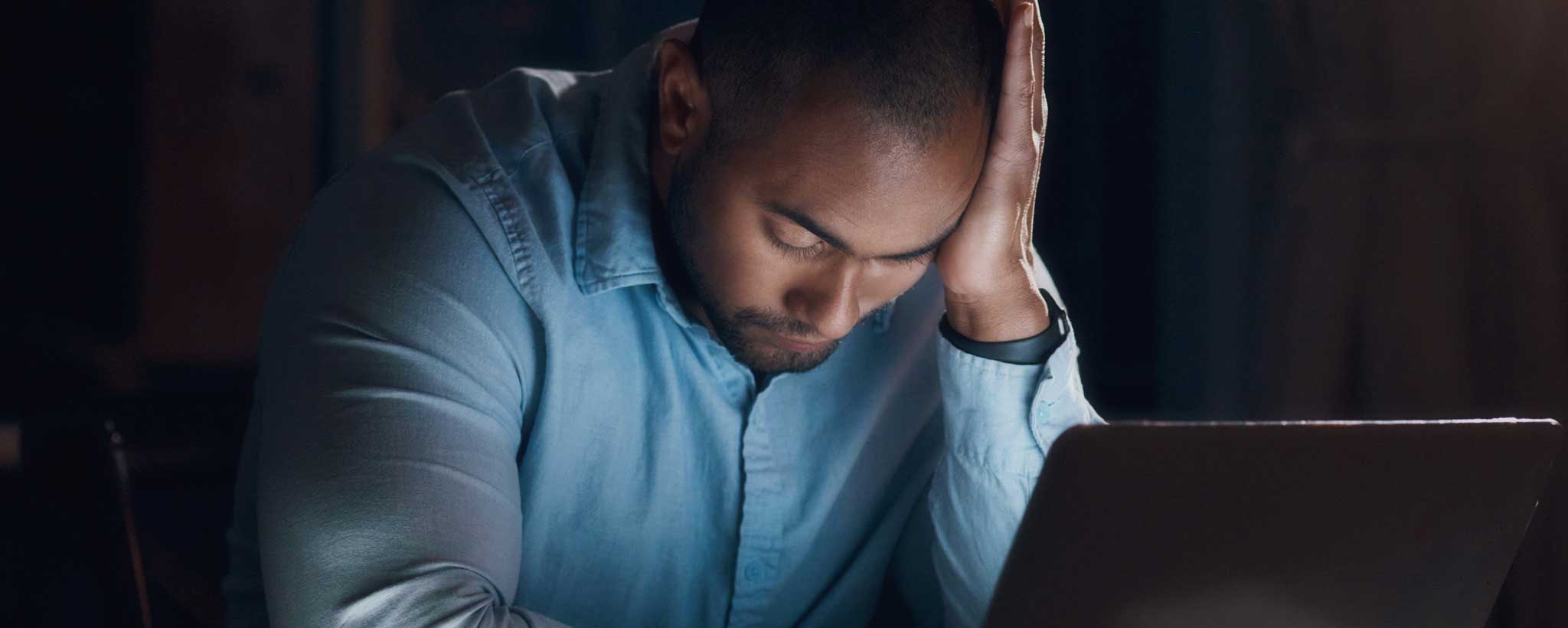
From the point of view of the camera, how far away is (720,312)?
109cm

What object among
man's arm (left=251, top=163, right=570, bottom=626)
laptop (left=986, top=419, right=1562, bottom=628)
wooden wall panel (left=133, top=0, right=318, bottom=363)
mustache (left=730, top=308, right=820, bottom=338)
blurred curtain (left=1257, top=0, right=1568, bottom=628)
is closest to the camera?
laptop (left=986, top=419, right=1562, bottom=628)

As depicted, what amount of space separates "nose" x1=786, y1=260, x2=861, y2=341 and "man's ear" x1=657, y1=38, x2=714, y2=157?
6.4 inches

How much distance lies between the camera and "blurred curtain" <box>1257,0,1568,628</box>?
1623 millimetres

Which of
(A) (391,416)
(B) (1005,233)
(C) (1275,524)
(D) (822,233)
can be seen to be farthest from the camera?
(B) (1005,233)

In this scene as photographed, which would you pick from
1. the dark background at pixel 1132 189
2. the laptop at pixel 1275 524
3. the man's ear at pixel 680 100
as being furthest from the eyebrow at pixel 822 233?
the dark background at pixel 1132 189

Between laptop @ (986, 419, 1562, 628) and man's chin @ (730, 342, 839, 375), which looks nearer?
laptop @ (986, 419, 1562, 628)

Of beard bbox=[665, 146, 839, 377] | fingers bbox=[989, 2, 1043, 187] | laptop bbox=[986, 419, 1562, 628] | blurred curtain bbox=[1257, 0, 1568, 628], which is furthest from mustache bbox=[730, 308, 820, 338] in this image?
blurred curtain bbox=[1257, 0, 1568, 628]

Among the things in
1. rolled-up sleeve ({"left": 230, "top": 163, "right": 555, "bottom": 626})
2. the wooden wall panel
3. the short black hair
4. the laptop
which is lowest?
the wooden wall panel

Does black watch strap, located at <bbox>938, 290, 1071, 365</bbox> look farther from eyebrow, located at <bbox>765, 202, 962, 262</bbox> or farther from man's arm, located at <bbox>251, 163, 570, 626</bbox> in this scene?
man's arm, located at <bbox>251, 163, 570, 626</bbox>

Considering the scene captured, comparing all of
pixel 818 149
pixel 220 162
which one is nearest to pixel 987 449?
pixel 818 149

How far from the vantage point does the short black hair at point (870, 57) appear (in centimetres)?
94

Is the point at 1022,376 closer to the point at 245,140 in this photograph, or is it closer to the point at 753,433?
the point at 753,433

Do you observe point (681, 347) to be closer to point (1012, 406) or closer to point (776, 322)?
point (776, 322)

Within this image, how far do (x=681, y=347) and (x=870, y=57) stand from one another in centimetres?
34
